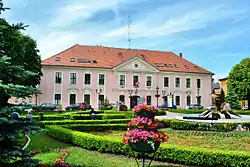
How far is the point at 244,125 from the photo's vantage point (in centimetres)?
1422

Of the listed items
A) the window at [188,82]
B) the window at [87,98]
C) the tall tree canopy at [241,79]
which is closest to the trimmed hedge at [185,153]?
the window at [87,98]

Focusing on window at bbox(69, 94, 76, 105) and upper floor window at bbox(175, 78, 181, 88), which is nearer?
window at bbox(69, 94, 76, 105)

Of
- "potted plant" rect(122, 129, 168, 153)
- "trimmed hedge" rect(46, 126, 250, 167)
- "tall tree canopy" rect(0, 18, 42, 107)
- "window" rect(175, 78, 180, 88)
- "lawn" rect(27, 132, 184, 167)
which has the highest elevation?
"window" rect(175, 78, 180, 88)

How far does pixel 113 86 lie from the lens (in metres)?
38.2

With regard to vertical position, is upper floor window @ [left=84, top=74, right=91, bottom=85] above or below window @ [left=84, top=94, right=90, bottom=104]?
above

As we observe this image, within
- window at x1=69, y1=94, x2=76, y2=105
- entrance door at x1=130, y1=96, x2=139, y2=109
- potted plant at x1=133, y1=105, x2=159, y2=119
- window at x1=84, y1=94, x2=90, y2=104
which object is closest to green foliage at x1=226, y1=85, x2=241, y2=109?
entrance door at x1=130, y1=96, x2=139, y2=109

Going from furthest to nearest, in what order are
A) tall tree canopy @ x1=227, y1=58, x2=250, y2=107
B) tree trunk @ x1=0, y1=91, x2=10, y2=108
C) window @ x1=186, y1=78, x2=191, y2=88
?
window @ x1=186, y1=78, x2=191, y2=88 → tall tree canopy @ x1=227, y1=58, x2=250, y2=107 → tree trunk @ x1=0, y1=91, x2=10, y2=108

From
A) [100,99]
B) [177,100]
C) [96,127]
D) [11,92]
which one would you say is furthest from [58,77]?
[11,92]

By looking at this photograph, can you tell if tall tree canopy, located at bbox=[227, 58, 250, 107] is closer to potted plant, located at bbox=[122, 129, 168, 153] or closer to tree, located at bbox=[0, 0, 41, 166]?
potted plant, located at bbox=[122, 129, 168, 153]

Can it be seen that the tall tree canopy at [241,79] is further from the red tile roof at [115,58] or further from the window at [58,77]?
the window at [58,77]

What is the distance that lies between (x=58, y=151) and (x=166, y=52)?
3877 cm

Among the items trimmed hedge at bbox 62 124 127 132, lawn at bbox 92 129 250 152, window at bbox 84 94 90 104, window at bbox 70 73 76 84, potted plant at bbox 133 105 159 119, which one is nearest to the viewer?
potted plant at bbox 133 105 159 119

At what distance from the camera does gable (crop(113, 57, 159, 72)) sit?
38.6 m

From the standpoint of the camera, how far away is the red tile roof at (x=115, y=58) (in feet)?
121
